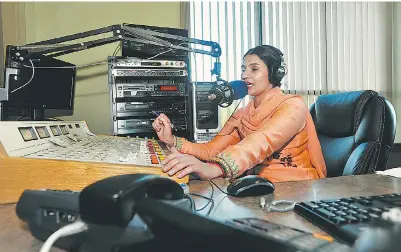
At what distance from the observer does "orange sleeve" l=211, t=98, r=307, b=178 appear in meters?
0.96

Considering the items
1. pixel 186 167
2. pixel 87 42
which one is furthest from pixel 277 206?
pixel 87 42

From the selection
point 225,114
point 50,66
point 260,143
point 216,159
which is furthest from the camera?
point 225,114

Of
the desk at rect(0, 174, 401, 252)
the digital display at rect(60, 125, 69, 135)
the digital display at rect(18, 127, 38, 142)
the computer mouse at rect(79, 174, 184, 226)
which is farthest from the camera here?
the digital display at rect(60, 125, 69, 135)

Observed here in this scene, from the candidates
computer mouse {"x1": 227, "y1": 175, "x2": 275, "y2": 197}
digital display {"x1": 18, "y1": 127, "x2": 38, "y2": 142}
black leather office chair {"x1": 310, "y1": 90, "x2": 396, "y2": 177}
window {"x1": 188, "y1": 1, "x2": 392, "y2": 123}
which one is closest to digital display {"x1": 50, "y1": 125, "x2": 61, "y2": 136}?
digital display {"x1": 18, "y1": 127, "x2": 38, "y2": 142}

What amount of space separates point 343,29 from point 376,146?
1.90 m

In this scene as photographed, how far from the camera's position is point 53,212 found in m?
0.49

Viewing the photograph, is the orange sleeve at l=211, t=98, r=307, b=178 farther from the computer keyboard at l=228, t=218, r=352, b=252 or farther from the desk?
the computer keyboard at l=228, t=218, r=352, b=252

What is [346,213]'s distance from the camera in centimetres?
52

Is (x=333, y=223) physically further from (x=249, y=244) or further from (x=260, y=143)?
(x=260, y=143)

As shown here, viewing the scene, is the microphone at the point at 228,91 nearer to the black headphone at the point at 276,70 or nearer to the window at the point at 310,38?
the black headphone at the point at 276,70

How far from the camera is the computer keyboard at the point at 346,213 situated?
18.4 inches

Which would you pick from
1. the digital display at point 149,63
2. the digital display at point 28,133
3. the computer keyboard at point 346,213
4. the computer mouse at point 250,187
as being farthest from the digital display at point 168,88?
the computer keyboard at point 346,213

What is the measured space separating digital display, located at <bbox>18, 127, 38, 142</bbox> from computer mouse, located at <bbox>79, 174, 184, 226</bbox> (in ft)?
1.77

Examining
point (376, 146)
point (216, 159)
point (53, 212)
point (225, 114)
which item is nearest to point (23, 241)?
point (53, 212)
